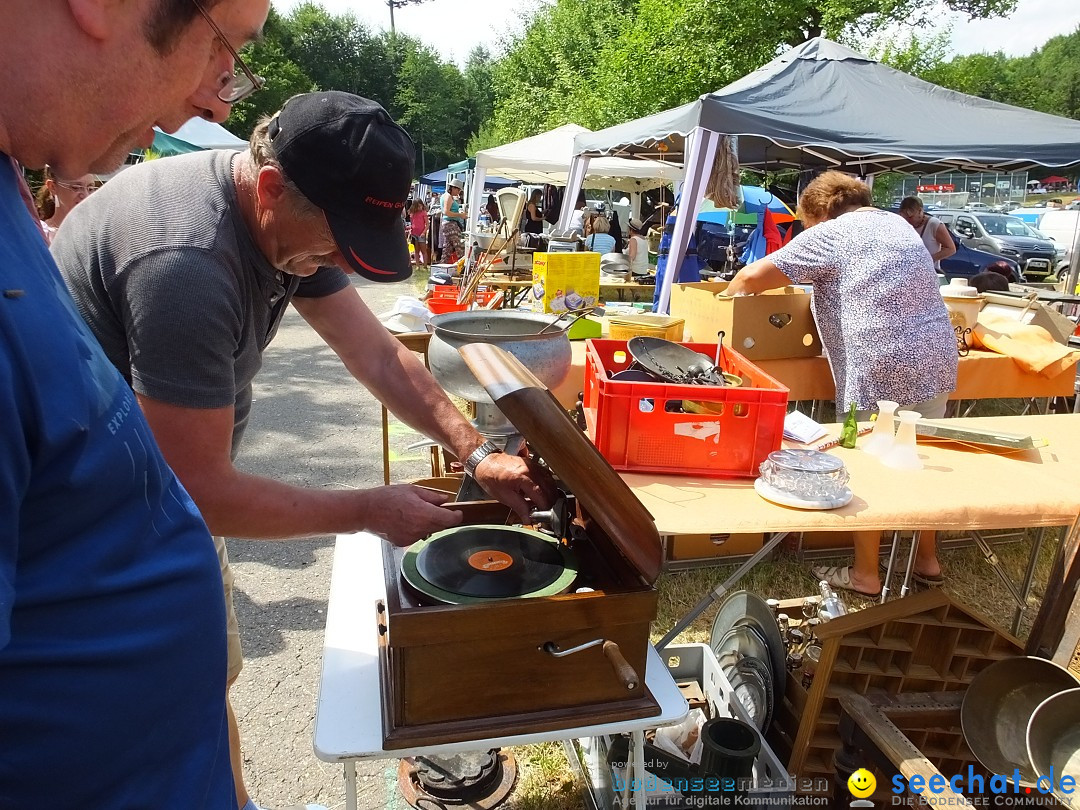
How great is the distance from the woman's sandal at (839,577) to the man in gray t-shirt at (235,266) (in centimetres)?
256

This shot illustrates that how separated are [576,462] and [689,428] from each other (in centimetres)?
105

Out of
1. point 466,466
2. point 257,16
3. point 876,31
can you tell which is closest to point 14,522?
point 257,16

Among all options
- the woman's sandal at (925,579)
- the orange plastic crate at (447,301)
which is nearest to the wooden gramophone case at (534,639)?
the woman's sandal at (925,579)

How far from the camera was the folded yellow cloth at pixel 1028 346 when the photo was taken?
4293 millimetres

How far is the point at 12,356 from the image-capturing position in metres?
0.59

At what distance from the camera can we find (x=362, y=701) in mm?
1380

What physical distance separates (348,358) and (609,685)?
1213mm

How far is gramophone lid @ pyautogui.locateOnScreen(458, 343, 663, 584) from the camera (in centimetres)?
115

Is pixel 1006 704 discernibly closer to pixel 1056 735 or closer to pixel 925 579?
pixel 1056 735

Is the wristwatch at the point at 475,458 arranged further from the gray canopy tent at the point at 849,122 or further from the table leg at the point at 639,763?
the gray canopy tent at the point at 849,122

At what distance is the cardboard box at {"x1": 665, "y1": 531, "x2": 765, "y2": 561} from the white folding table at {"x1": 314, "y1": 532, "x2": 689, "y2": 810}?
206 centimetres

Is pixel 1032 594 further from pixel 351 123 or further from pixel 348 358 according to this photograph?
pixel 351 123

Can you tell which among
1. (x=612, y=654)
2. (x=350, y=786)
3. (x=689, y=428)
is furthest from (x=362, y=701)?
(x=689, y=428)

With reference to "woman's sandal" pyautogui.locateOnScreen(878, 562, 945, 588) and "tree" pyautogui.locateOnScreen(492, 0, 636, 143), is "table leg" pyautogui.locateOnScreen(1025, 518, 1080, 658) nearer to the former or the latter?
"woman's sandal" pyautogui.locateOnScreen(878, 562, 945, 588)
